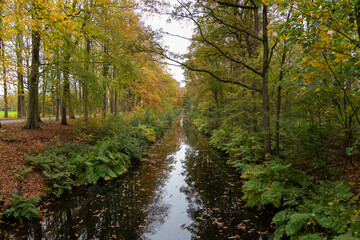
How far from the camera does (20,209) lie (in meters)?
4.85

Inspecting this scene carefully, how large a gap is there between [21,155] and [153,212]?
5423 mm

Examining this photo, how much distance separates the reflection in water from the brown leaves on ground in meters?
0.87

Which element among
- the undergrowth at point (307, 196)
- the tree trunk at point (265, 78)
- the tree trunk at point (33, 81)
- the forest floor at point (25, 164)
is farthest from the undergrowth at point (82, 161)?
the tree trunk at point (265, 78)

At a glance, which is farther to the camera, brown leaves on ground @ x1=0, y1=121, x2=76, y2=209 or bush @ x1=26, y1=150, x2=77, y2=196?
bush @ x1=26, y1=150, x2=77, y2=196

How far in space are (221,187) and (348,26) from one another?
5869 mm

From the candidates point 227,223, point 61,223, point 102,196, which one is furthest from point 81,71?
point 227,223

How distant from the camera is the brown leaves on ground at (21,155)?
18.0 feet

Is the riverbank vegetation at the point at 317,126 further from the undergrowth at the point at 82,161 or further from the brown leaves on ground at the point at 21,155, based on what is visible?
the brown leaves on ground at the point at 21,155

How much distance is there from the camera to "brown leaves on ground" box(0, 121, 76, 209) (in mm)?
5492

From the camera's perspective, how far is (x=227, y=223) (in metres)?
4.90

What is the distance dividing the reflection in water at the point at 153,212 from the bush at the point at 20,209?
231 mm

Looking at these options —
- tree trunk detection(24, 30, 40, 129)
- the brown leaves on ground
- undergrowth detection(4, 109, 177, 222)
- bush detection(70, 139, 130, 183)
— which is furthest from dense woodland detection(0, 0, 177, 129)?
bush detection(70, 139, 130, 183)

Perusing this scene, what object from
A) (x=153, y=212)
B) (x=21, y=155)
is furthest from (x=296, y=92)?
(x=21, y=155)

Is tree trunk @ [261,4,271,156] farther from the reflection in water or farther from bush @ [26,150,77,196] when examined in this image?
bush @ [26,150,77,196]
